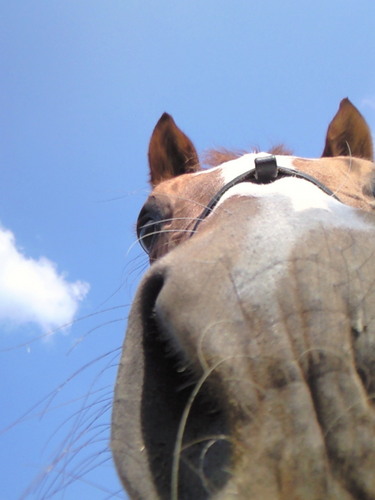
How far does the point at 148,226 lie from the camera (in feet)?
12.2

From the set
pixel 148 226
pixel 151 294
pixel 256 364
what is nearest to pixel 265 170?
pixel 151 294

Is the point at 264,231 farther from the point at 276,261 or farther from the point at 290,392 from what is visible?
the point at 290,392

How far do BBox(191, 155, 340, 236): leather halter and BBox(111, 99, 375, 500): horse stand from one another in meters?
0.59

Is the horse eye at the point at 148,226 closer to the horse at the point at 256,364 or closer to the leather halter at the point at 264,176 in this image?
the leather halter at the point at 264,176

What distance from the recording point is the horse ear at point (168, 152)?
468cm

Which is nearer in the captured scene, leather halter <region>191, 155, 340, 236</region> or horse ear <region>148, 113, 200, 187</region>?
leather halter <region>191, 155, 340, 236</region>

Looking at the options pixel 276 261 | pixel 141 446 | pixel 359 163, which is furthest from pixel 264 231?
pixel 359 163

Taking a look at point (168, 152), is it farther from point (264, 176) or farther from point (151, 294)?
point (151, 294)

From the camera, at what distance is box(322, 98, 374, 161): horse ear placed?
15.0 feet

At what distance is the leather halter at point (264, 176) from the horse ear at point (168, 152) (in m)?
1.86

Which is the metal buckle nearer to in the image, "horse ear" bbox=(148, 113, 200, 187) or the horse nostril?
the horse nostril

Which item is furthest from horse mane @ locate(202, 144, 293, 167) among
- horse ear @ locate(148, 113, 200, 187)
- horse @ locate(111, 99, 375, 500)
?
horse @ locate(111, 99, 375, 500)

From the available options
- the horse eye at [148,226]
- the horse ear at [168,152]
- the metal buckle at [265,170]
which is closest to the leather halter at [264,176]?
the metal buckle at [265,170]

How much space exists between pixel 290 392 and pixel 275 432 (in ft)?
0.41
